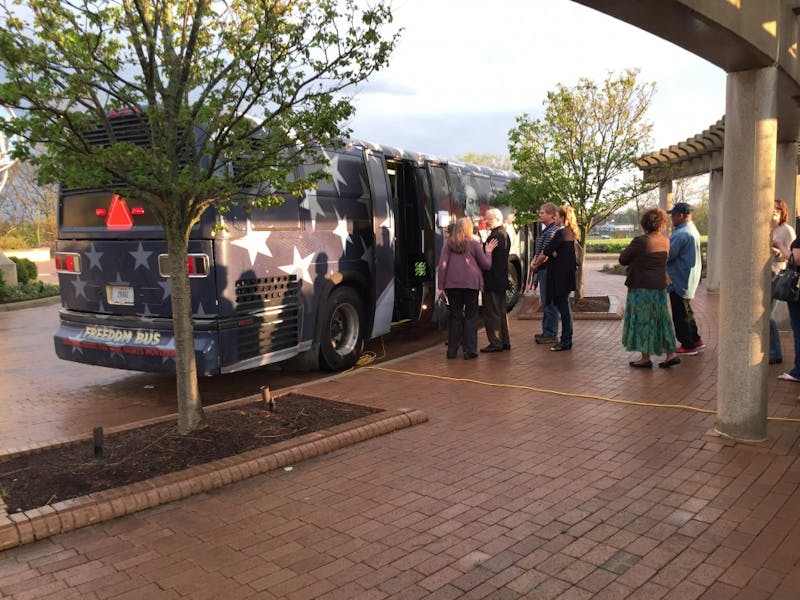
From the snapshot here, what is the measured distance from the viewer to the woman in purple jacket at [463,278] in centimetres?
853

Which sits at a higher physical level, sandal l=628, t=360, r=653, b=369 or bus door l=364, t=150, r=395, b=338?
bus door l=364, t=150, r=395, b=338

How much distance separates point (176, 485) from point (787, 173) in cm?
997

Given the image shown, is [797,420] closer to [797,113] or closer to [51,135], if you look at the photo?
[797,113]

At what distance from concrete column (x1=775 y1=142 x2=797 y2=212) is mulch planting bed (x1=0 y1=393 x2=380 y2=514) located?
7987 mm

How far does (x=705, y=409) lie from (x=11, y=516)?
548cm

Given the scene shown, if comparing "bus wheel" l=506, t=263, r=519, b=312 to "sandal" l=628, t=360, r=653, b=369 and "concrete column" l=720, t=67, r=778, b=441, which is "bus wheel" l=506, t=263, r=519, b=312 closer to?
"sandal" l=628, t=360, r=653, b=369

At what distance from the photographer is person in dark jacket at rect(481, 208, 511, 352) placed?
8898 mm

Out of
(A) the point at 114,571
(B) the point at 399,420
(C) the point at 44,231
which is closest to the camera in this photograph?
(A) the point at 114,571

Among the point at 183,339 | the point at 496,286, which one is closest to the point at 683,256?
the point at 496,286

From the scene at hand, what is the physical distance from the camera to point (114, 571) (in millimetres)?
3461

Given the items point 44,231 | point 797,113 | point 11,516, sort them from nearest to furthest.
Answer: point 11,516 → point 797,113 → point 44,231

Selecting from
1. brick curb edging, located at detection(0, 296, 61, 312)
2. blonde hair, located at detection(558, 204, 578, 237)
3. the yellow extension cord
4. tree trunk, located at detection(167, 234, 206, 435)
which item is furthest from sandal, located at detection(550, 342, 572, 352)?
brick curb edging, located at detection(0, 296, 61, 312)

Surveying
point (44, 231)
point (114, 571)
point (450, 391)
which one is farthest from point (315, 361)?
point (44, 231)

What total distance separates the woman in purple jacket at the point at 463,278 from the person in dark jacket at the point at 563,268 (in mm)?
844
